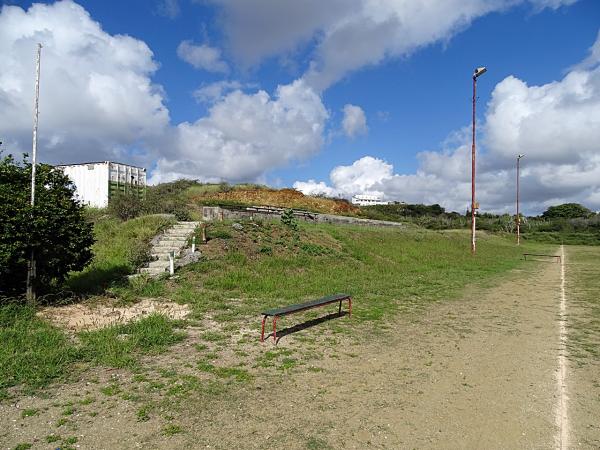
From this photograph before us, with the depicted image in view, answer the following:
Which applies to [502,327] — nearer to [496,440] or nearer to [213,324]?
[496,440]

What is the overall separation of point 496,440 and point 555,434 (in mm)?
576

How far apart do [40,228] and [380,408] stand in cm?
677

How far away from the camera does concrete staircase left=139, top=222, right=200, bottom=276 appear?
39.9 feet

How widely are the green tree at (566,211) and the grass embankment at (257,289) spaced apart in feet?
259

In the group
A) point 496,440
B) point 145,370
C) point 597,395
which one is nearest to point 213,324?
point 145,370

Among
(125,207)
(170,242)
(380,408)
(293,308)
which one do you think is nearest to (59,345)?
(293,308)

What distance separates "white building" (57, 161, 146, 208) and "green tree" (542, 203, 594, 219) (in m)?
90.1

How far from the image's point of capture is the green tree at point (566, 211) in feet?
286

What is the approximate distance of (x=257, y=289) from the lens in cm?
1104

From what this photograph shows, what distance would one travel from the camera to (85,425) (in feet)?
12.4

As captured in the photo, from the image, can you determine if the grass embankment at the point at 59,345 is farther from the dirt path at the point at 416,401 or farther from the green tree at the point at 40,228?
the dirt path at the point at 416,401

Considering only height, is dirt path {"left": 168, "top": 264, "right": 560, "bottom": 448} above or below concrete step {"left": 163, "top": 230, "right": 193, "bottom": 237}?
below

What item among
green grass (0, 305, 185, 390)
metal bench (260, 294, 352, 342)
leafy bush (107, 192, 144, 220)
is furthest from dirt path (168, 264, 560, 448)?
leafy bush (107, 192, 144, 220)

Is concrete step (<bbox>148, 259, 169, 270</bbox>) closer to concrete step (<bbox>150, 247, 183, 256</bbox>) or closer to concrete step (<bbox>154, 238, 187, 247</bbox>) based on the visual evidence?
concrete step (<bbox>150, 247, 183, 256</bbox>)
